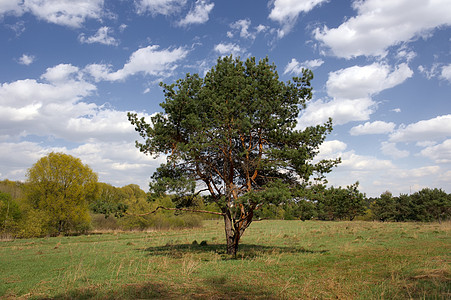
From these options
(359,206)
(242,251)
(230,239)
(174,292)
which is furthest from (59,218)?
(359,206)

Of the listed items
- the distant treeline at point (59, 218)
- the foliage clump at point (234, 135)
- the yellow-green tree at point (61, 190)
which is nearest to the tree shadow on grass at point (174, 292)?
the foliage clump at point (234, 135)

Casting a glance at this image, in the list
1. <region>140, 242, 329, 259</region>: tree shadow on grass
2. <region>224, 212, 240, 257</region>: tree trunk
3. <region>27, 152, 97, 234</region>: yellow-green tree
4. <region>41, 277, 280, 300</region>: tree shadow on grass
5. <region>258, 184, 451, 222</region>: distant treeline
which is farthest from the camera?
<region>27, 152, 97, 234</region>: yellow-green tree

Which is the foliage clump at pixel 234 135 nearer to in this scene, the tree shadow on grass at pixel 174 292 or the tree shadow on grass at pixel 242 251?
the tree shadow on grass at pixel 242 251

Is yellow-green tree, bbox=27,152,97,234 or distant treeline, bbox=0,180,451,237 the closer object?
distant treeline, bbox=0,180,451,237

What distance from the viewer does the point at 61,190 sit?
Result: 1490 inches

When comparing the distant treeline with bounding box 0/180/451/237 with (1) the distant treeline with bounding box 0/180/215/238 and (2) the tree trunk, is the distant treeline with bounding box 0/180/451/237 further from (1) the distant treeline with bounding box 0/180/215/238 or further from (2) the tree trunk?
(2) the tree trunk

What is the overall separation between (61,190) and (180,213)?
1124 inches

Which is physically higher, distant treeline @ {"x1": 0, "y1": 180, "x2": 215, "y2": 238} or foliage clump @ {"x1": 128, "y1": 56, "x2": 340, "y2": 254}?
foliage clump @ {"x1": 128, "y1": 56, "x2": 340, "y2": 254}

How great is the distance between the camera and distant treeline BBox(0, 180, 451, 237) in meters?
13.3

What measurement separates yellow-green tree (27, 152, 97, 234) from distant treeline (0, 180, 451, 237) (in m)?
0.32

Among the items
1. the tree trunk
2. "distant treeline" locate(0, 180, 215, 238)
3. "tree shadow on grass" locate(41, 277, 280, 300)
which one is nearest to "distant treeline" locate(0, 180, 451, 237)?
"distant treeline" locate(0, 180, 215, 238)

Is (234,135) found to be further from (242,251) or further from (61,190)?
(61,190)

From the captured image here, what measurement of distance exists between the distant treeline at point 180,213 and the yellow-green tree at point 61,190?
32cm

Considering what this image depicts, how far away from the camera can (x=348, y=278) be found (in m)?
9.16
